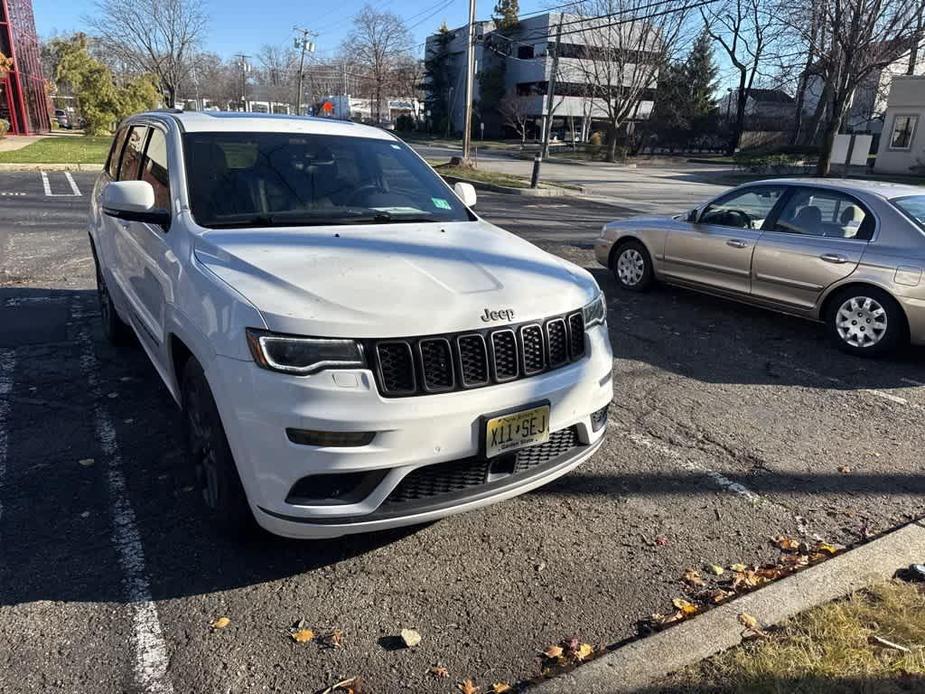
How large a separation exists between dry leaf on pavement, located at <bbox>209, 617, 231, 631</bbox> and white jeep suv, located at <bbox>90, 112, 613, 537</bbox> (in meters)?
0.39

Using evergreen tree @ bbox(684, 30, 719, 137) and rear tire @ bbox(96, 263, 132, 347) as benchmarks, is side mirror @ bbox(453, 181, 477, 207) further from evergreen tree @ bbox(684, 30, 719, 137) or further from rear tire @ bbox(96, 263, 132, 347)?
evergreen tree @ bbox(684, 30, 719, 137)

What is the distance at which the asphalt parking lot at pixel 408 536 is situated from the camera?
2.52 meters

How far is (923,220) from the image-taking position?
230 inches

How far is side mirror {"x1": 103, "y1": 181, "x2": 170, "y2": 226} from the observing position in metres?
3.50

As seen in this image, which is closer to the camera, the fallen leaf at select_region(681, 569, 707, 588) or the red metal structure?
the fallen leaf at select_region(681, 569, 707, 588)

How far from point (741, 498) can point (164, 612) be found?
2.88 metres

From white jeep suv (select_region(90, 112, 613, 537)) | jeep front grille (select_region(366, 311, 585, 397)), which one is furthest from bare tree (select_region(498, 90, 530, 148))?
jeep front grille (select_region(366, 311, 585, 397))

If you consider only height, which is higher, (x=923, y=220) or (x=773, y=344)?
(x=923, y=220)

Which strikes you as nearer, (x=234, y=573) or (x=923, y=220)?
(x=234, y=573)

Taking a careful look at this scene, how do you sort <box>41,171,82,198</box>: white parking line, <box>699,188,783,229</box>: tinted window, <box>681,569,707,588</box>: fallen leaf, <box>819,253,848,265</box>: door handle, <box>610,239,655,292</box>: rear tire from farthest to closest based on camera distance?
<box>41,171,82,198</box>: white parking line → <box>610,239,655,292</box>: rear tire → <box>699,188,783,229</box>: tinted window → <box>819,253,848,265</box>: door handle → <box>681,569,707,588</box>: fallen leaf

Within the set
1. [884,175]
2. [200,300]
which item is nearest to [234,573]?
[200,300]

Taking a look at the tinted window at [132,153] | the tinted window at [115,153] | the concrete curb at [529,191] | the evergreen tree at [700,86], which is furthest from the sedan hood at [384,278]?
the evergreen tree at [700,86]

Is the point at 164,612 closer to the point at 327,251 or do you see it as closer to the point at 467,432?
the point at 467,432

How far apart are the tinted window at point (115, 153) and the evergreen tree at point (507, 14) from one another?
64936 mm
